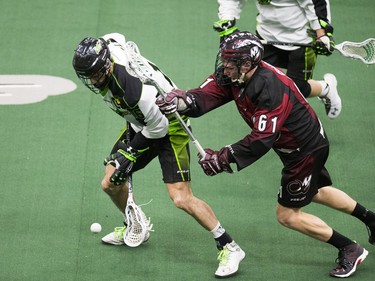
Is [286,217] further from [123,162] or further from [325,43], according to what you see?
[325,43]

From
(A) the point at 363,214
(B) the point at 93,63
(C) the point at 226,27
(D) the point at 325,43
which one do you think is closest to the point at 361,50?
(D) the point at 325,43

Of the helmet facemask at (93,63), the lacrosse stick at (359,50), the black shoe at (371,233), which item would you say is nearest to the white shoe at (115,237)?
the helmet facemask at (93,63)

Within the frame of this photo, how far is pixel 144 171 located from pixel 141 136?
1391mm

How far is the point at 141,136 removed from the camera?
19.6 ft

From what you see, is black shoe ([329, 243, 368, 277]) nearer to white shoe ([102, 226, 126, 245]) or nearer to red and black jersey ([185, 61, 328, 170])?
red and black jersey ([185, 61, 328, 170])

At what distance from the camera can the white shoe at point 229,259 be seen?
6.03 m

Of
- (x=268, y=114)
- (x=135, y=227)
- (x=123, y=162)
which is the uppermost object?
(x=268, y=114)

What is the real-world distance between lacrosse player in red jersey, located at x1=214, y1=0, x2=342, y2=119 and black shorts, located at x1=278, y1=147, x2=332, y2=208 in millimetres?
1755

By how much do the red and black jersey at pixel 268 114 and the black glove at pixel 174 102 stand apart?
7 cm

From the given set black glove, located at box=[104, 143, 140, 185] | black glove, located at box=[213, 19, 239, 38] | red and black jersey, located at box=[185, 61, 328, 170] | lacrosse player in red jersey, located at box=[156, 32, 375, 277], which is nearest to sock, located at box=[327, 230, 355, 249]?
lacrosse player in red jersey, located at box=[156, 32, 375, 277]

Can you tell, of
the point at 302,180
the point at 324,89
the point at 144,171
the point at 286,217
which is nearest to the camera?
the point at 302,180

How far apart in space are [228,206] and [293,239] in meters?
0.65

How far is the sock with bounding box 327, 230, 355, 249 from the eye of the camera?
598cm

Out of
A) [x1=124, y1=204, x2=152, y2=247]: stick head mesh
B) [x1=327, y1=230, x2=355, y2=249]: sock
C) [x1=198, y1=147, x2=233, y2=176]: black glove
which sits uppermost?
[x1=198, y1=147, x2=233, y2=176]: black glove
